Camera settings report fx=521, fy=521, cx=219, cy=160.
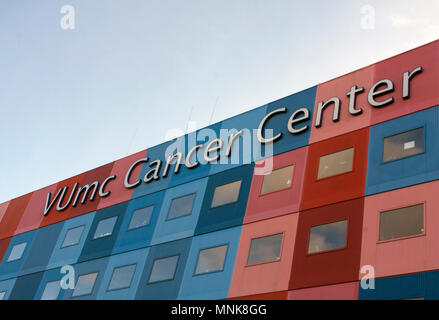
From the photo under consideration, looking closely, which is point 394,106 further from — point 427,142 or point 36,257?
point 36,257

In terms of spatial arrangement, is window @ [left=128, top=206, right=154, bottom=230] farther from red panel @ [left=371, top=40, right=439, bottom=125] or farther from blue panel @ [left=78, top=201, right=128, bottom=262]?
red panel @ [left=371, top=40, right=439, bottom=125]

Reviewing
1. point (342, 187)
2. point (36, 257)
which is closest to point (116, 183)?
point (36, 257)

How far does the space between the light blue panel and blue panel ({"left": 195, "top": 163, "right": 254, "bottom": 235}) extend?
1054cm

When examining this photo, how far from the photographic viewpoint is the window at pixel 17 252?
41.0 m

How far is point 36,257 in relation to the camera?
129 feet

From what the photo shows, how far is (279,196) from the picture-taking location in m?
28.8

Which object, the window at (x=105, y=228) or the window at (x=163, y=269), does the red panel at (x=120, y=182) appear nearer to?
the window at (x=105, y=228)

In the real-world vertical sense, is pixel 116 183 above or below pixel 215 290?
above

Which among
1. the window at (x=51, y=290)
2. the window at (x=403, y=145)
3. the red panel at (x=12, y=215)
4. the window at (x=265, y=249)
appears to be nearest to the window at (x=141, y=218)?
the window at (x=51, y=290)

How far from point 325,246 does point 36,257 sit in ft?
78.3

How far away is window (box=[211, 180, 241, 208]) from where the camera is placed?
31188mm

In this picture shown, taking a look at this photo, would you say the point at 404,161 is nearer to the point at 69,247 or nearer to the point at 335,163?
the point at 335,163

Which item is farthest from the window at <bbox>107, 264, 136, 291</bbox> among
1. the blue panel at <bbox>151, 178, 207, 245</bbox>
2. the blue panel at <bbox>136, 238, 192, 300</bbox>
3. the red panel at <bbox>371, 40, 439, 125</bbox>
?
the red panel at <bbox>371, 40, 439, 125</bbox>

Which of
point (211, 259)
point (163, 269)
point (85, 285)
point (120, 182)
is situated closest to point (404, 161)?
point (211, 259)
